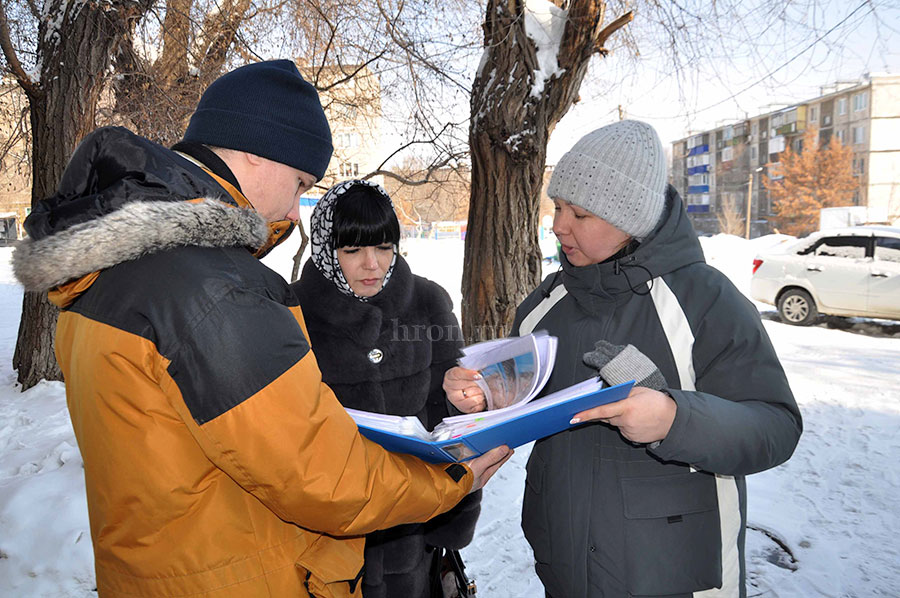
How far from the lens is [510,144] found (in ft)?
16.5

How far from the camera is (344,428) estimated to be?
130cm

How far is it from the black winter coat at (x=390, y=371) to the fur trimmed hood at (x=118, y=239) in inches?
49.8

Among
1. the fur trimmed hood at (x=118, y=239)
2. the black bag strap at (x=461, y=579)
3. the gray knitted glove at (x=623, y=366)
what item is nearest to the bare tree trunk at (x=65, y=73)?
the black bag strap at (x=461, y=579)

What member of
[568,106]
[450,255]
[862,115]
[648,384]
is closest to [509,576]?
[648,384]

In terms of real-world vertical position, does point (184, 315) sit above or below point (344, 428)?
above

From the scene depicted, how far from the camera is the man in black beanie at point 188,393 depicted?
1.15 meters

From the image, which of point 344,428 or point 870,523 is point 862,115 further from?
point 344,428

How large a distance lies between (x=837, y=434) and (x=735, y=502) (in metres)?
4.84

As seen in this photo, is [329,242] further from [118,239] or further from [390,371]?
[118,239]

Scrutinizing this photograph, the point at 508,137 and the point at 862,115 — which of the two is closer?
the point at 508,137

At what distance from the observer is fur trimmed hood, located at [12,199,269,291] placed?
1148 mm

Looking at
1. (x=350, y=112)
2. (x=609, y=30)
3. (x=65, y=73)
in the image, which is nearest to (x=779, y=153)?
(x=350, y=112)

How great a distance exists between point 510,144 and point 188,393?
14.0 feet

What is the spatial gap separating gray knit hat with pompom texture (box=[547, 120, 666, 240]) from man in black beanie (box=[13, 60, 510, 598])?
982 mm
